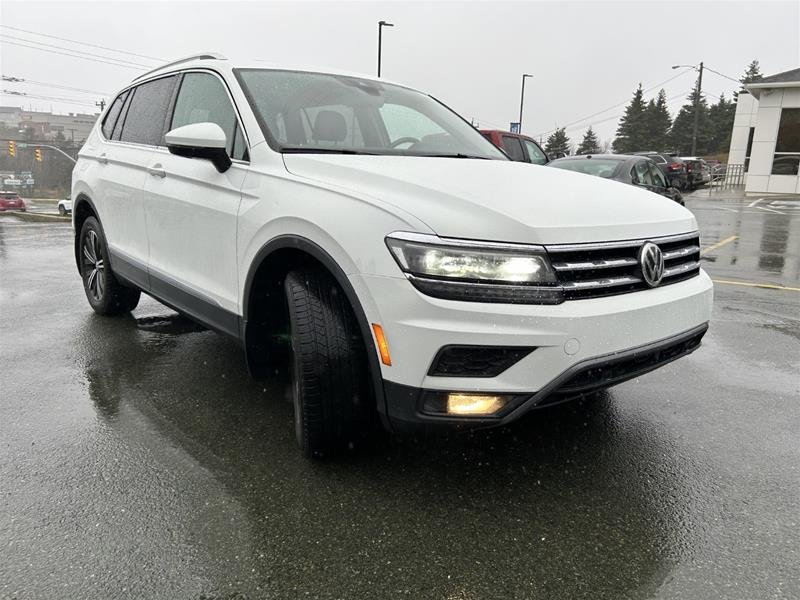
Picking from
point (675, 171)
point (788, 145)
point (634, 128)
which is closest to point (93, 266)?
point (675, 171)

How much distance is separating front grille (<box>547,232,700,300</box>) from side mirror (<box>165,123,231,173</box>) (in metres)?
1.64

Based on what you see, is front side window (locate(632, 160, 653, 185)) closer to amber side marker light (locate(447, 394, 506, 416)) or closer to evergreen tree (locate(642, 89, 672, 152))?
amber side marker light (locate(447, 394, 506, 416))

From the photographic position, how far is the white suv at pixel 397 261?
2062mm

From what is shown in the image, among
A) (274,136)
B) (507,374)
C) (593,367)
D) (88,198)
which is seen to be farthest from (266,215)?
(88,198)

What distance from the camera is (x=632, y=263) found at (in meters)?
2.33

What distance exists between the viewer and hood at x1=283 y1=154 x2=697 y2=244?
2104mm

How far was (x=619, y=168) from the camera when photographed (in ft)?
30.6

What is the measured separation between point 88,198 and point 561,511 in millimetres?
4255

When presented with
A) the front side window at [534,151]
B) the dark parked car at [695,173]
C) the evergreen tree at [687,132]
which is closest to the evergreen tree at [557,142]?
the evergreen tree at [687,132]

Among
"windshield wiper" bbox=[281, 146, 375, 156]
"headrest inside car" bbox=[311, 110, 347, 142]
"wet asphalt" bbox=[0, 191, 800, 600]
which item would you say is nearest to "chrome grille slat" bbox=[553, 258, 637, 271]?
"wet asphalt" bbox=[0, 191, 800, 600]

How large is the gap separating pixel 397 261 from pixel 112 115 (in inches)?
151

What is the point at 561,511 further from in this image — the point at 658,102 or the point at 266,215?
the point at 658,102

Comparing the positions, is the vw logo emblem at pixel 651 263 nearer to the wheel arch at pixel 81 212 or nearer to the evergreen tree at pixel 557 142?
the wheel arch at pixel 81 212

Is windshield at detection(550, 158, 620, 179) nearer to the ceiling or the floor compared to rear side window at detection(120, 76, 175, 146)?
nearer to the floor
